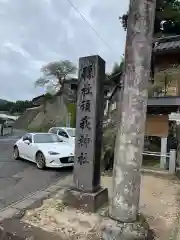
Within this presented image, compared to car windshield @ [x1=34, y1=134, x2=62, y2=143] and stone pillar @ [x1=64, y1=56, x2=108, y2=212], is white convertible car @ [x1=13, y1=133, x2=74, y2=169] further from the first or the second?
stone pillar @ [x1=64, y1=56, x2=108, y2=212]

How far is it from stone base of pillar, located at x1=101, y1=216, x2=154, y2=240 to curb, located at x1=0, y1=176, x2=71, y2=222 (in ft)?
7.06

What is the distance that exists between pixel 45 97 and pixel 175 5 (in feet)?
106

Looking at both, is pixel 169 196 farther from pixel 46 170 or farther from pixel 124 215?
pixel 46 170

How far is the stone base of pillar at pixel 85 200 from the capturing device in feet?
17.5

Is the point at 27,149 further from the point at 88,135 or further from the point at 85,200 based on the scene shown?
the point at 85,200

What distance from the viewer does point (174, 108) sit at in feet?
37.3

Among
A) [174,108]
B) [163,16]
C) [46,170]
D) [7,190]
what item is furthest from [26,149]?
[163,16]

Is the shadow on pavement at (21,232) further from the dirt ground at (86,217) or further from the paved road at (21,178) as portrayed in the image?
the paved road at (21,178)

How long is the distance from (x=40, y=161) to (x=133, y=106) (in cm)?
704

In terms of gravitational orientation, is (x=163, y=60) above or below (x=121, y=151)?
above

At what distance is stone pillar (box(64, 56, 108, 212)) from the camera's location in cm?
551

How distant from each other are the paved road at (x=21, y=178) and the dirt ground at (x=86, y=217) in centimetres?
106

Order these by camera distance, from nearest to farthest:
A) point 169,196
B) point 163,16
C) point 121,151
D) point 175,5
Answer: point 121,151 → point 169,196 → point 163,16 → point 175,5

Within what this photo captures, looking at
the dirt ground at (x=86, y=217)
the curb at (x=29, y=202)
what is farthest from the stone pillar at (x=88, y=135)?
the curb at (x=29, y=202)
